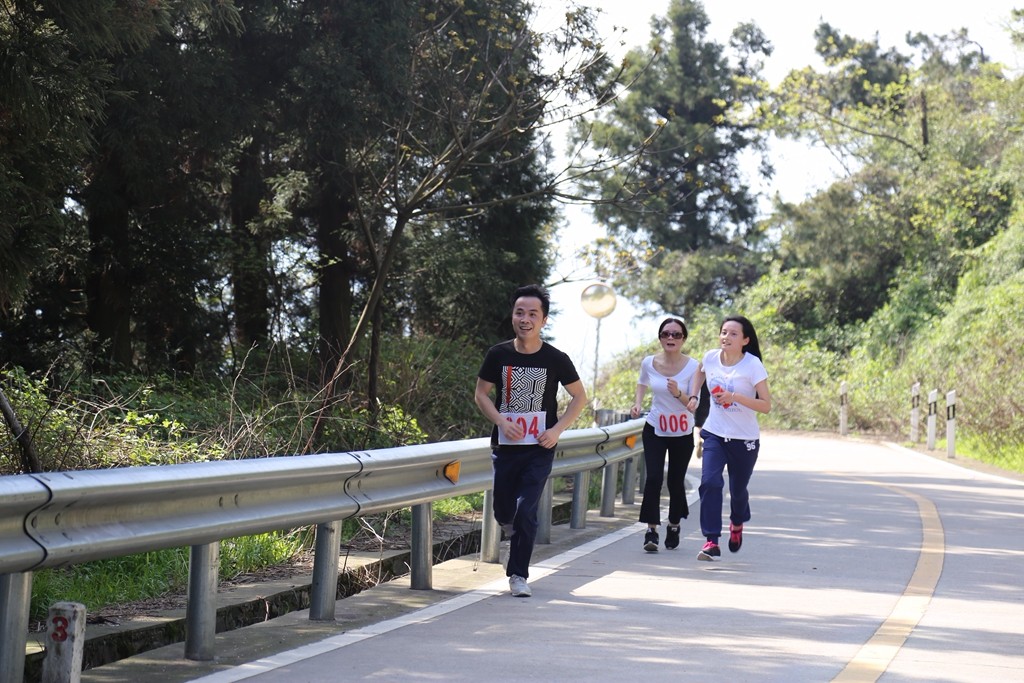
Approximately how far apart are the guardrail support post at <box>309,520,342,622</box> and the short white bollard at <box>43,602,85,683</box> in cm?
224

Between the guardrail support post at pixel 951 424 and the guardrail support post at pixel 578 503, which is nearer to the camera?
the guardrail support post at pixel 578 503

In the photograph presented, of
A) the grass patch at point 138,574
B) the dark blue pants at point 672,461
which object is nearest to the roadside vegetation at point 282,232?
the grass patch at point 138,574

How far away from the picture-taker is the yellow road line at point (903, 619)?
21.5 feet

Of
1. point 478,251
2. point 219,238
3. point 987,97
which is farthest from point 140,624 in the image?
point 987,97

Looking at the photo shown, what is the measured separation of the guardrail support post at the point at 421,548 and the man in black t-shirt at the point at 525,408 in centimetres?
49

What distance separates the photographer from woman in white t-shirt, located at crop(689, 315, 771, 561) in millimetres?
10898

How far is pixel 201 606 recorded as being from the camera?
6336 mm

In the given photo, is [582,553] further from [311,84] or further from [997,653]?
[311,84]

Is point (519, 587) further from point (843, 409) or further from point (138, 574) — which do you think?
point (843, 409)

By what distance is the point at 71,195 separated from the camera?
17.1 meters

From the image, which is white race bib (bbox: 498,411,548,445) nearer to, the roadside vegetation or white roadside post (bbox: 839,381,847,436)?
the roadside vegetation

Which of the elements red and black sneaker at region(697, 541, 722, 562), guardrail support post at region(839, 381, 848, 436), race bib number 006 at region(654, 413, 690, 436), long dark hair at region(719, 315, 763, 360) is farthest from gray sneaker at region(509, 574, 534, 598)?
guardrail support post at region(839, 381, 848, 436)

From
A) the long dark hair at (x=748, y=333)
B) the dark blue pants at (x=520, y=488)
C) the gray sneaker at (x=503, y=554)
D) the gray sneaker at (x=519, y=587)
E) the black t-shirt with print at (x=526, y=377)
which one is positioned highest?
the long dark hair at (x=748, y=333)

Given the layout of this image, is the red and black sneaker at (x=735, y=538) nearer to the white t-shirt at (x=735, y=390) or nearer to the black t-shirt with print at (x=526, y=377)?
the white t-shirt at (x=735, y=390)
